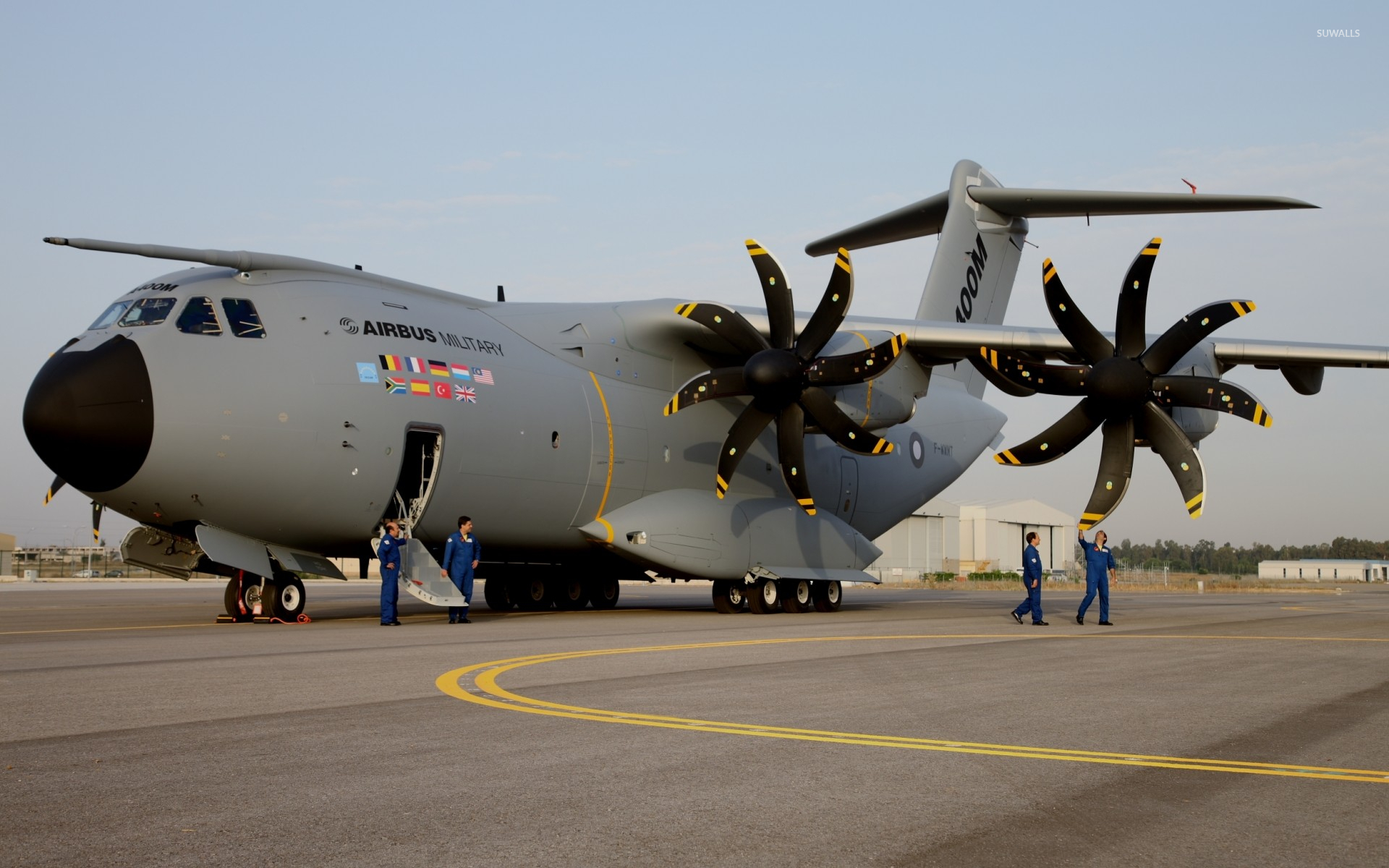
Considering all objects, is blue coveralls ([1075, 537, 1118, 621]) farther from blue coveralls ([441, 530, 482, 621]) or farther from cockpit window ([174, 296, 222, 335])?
cockpit window ([174, 296, 222, 335])

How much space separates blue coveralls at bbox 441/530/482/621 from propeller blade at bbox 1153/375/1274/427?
34.8ft

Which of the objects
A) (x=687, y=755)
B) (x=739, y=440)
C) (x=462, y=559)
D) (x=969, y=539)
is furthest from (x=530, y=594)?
(x=969, y=539)

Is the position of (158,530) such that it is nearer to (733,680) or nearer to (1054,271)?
(733,680)

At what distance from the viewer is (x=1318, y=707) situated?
25.8 ft

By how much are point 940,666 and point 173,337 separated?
32.6 feet

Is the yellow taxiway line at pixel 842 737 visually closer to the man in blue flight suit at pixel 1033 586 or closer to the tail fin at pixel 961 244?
the man in blue flight suit at pixel 1033 586

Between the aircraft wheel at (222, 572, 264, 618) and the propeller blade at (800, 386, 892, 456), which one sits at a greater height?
the propeller blade at (800, 386, 892, 456)

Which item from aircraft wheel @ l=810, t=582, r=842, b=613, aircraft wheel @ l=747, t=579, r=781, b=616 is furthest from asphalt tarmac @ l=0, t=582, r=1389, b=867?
aircraft wheel @ l=810, t=582, r=842, b=613

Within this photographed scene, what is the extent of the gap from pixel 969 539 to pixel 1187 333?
196ft

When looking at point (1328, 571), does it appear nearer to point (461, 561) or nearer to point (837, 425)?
point (837, 425)

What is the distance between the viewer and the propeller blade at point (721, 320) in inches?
731

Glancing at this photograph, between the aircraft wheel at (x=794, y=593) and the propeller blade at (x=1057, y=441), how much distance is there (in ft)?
13.9

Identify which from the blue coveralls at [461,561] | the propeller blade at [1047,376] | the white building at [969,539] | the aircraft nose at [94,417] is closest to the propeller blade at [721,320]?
the propeller blade at [1047,376]

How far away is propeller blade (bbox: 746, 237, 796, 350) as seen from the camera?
18.3 m
